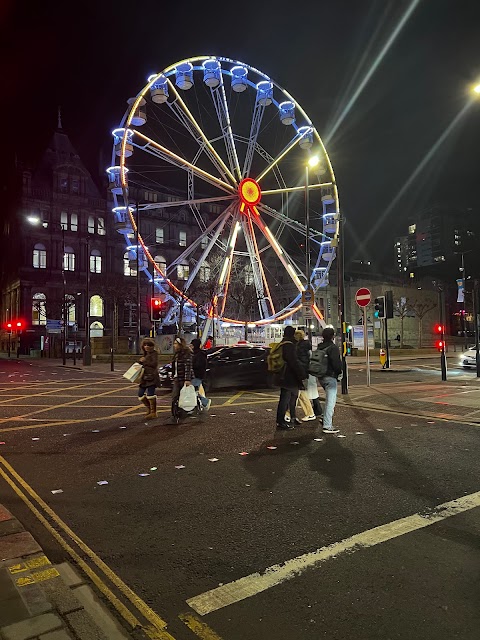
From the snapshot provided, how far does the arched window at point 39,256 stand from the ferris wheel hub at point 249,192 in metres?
36.2

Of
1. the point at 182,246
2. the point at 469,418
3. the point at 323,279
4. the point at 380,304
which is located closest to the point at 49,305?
the point at 182,246

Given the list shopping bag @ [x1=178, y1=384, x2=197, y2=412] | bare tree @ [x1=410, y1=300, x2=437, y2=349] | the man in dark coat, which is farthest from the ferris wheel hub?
bare tree @ [x1=410, y1=300, x2=437, y2=349]

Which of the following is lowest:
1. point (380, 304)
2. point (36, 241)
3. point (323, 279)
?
point (380, 304)

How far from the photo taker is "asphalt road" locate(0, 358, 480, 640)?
3154 mm

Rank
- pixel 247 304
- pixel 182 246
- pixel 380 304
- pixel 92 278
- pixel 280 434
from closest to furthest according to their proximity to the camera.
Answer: pixel 280 434 < pixel 380 304 < pixel 247 304 < pixel 92 278 < pixel 182 246

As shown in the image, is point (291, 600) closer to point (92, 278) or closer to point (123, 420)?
point (123, 420)

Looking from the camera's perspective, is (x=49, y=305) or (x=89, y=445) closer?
(x=89, y=445)

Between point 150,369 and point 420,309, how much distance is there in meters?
62.6

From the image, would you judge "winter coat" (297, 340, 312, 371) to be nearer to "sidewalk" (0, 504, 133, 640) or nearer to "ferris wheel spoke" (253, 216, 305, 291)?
"sidewalk" (0, 504, 133, 640)

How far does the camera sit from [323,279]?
33531 mm

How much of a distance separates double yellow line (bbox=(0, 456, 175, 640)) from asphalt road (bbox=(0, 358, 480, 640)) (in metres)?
0.03

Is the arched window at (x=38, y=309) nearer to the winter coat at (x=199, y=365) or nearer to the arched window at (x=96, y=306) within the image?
the arched window at (x=96, y=306)

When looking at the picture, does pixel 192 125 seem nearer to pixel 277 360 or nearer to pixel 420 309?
pixel 277 360

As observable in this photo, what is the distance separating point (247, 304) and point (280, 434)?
122 ft
